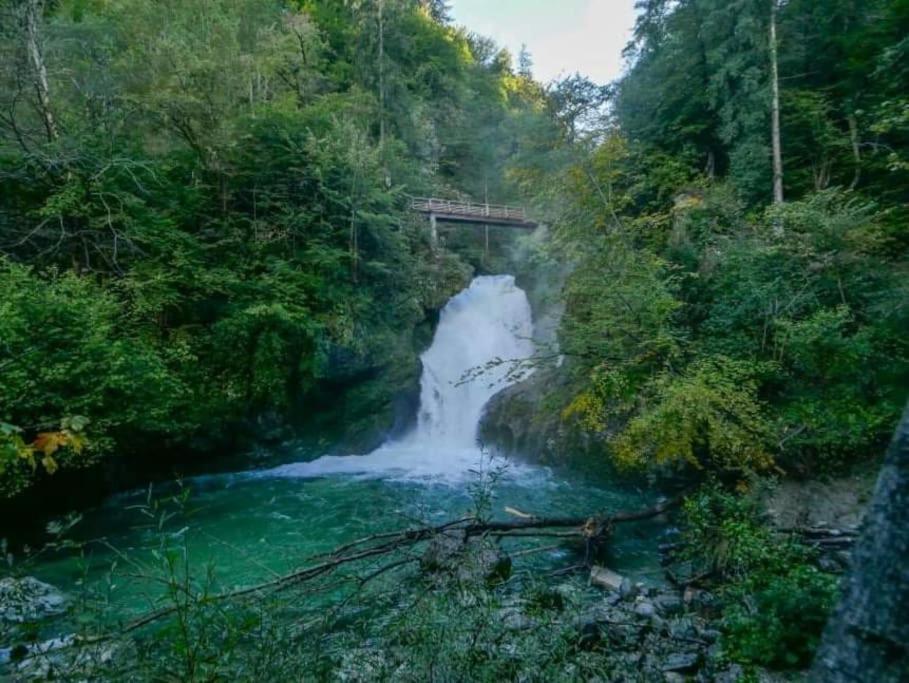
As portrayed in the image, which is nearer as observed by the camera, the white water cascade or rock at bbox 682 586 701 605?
rock at bbox 682 586 701 605

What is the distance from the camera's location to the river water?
6.23 meters

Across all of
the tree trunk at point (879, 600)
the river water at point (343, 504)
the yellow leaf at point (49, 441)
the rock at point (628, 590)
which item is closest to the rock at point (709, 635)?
the rock at point (628, 590)

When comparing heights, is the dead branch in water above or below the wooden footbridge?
below

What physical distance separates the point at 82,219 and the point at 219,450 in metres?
5.68

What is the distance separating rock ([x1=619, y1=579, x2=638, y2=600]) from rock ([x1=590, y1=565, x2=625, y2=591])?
0.05m

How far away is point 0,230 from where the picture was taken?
27.7ft

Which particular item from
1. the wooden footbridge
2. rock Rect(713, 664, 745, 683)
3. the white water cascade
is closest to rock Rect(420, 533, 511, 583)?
rock Rect(713, 664, 745, 683)

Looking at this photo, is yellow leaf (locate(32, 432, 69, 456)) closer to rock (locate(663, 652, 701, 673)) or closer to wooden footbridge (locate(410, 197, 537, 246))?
rock (locate(663, 652, 701, 673))

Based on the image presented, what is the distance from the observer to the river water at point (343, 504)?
6230mm

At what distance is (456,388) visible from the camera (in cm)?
1577

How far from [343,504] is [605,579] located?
18.2 ft

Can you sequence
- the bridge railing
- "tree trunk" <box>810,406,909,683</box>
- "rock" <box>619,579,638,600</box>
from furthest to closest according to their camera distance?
the bridge railing
"rock" <box>619,579,638,600</box>
"tree trunk" <box>810,406,909,683</box>

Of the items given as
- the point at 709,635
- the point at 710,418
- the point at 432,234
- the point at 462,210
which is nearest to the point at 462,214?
the point at 462,210

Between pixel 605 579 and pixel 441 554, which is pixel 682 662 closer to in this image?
pixel 441 554
